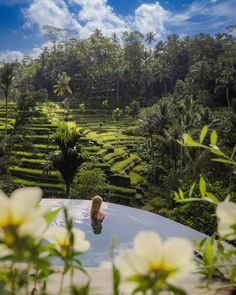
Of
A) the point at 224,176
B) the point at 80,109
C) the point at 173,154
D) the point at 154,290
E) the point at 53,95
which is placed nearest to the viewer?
the point at 154,290

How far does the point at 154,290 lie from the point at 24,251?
138mm

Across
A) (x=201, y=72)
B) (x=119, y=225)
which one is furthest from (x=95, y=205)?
(x=201, y=72)

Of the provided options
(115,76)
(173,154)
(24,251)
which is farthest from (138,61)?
(24,251)

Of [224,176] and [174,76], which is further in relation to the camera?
[174,76]

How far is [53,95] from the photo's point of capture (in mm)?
38969

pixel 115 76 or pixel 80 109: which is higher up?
pixel 115 76

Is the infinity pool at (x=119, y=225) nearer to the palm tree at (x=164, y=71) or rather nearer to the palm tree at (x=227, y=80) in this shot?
the palm tree at (x=227, y=80)

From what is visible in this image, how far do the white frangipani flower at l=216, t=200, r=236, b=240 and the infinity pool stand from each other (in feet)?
13.1

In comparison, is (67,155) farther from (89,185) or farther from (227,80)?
(227,80)

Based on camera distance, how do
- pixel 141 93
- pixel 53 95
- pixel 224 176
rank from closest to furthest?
pixel 224 176 < pixel 141 93 < pixel 53 95

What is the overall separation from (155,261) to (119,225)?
5.62 metres

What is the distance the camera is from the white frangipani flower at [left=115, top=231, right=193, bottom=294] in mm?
375

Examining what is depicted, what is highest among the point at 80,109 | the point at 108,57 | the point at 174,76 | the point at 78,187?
the point at 108,57

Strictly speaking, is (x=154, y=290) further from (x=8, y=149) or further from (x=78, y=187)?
(x=8, y=149)
